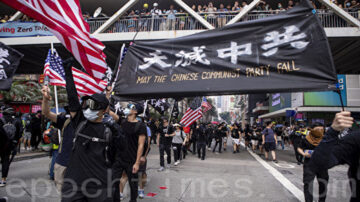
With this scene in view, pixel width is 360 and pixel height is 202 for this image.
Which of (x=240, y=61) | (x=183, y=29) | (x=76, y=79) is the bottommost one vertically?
(x=240, y=61)

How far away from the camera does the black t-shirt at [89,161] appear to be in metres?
2.62

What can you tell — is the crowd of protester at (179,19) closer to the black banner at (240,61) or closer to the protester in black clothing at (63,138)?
the protester in black clothing at (63,138)

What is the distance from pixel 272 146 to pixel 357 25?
854cm

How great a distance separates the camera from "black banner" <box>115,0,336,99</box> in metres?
2.36

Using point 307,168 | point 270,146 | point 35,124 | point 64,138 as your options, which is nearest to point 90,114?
point 64,138

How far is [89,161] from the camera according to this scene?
105 inches

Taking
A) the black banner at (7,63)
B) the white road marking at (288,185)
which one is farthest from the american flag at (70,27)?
the white road marking at (288,185)

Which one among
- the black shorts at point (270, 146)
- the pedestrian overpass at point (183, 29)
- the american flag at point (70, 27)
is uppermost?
the pedestrian overpass at point (183, 29)

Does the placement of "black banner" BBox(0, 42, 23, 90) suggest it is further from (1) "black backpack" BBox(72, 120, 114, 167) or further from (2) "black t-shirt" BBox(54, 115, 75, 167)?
(1) "black backpack" BBox(72, 120, 114, 167)

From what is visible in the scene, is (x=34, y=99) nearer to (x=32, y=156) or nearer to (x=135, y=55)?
(x=32, y=156)

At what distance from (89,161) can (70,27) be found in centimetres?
207

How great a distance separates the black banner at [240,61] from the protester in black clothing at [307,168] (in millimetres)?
2511

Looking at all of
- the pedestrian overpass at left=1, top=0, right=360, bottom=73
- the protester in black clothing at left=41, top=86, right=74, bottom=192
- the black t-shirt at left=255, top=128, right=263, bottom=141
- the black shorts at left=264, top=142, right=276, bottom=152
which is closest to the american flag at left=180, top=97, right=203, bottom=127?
the black shorts at left=264, top=142, right=276, bottom=152

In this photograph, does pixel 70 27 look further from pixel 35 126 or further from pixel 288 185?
pixel 35 126
